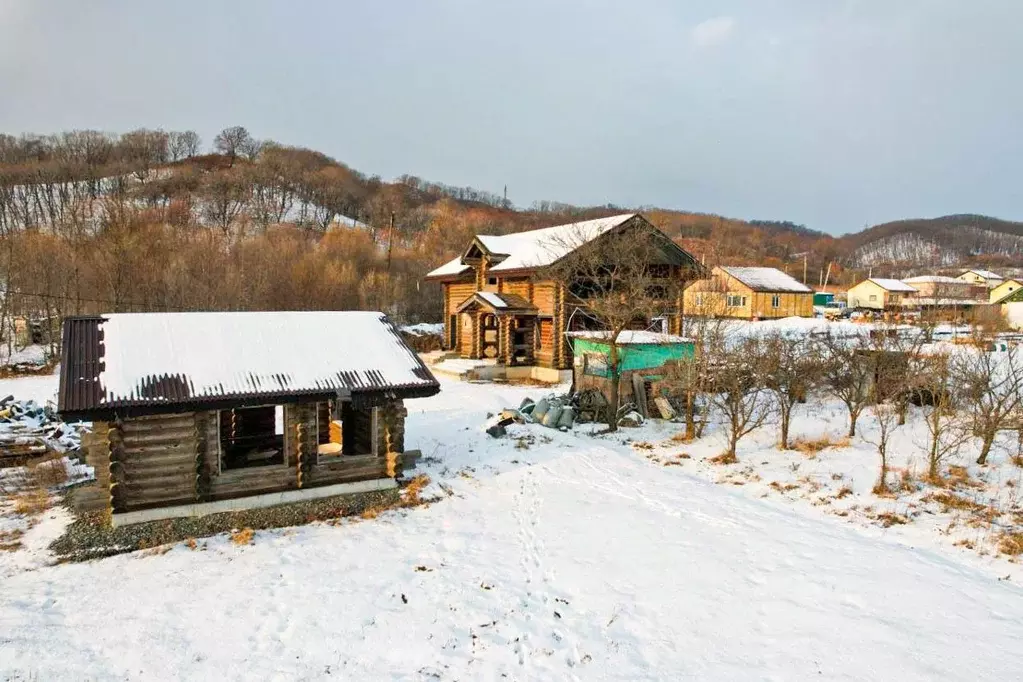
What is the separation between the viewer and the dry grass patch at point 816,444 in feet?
42.6

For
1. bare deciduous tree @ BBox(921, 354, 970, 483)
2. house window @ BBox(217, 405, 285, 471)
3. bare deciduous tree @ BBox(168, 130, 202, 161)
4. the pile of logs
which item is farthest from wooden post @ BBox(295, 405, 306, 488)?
bare deciduous tree @ BBox(168, 130, 202, 161)

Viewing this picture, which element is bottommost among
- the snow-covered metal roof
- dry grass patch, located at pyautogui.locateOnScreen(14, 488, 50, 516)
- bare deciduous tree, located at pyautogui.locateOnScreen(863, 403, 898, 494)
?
dry grass patch, located at pyautogui.locateOnScreen(14, 488, 50, 516)

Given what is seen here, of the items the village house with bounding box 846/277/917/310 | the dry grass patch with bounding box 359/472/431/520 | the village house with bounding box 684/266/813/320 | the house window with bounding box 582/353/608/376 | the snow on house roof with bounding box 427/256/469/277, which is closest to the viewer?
the dry grass patch with bounding box 359/472/431/520

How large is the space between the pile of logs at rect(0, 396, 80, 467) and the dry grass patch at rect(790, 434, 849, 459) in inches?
668

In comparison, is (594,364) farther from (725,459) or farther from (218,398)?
(218,398)

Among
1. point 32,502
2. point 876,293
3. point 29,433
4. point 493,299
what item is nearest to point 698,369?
point 493,299

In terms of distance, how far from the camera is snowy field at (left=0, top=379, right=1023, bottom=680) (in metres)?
5.86

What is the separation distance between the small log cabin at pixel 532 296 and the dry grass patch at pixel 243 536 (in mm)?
15935

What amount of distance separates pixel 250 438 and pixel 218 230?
43.0m

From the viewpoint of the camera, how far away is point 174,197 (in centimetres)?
7038

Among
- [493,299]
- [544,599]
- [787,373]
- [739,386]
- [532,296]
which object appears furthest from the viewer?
[532,296]

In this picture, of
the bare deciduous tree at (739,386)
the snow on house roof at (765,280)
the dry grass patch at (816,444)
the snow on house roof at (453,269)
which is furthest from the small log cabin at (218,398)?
the snow on house roof at (765,280)

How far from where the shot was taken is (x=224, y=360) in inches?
394

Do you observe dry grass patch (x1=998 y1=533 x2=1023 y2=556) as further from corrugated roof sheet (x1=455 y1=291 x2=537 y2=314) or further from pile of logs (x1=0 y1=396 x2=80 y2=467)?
corrugated roof sheet (x1=455 y1=291 x2=537 y2=314)
